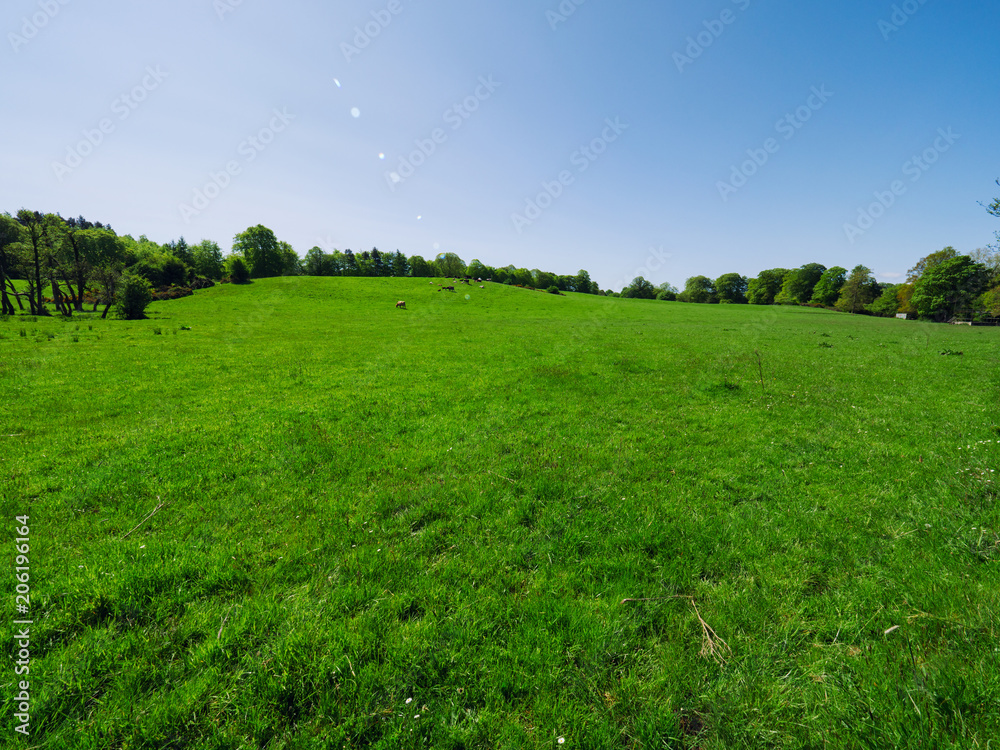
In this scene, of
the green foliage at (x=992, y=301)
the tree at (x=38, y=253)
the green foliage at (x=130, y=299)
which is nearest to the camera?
the tree at (x=38, y=253)

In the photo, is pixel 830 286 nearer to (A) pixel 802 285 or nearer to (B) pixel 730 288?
(A) pixel 802 285

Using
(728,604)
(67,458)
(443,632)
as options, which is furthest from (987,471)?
(67,458)

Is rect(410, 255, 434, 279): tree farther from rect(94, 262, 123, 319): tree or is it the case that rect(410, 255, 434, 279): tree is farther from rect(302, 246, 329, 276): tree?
rect(94, 262, 123, 319): tree

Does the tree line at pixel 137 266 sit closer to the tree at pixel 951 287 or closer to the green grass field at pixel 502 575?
the green grass field at pixel 502 575

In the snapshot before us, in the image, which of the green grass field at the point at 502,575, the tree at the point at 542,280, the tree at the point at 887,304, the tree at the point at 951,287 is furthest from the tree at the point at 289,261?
the tree at the point at 887,304

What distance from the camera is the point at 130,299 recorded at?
40.0m

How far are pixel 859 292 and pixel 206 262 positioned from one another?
554 ft

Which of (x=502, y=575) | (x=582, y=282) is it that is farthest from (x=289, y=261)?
(x=502, y=575)

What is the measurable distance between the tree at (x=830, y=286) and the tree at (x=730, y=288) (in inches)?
923

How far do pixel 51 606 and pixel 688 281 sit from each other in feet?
486

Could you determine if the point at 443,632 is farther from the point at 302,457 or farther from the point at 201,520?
the point at 302,457

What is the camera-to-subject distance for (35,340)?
21.1 m

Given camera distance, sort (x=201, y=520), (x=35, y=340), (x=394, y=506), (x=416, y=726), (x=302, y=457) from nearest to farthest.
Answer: (x=416, y=726), (x=201, y=520), (x=394, y=506), (x=302, y=457), (x=35, y=340)

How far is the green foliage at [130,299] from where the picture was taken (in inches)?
Result: 1565
